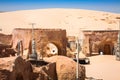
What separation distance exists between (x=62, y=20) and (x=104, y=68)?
4746 cm

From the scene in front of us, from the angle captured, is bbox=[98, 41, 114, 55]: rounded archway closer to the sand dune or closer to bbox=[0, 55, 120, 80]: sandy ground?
bbox=[0, 55, 120, 80]: sandy ground

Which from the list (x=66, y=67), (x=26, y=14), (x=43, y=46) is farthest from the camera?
(x=26, y=14)

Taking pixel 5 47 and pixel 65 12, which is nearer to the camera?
pixel 5 47

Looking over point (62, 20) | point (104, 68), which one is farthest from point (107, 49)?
point (62, 20)

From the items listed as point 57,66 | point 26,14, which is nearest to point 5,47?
point 57,66

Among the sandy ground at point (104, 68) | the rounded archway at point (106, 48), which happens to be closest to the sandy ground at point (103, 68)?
the sandy ground at point (104, 68)

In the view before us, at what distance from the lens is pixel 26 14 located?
90562 millimetres

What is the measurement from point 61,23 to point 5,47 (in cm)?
4744

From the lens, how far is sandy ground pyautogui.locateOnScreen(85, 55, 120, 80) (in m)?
31.1

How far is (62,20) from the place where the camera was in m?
82.2

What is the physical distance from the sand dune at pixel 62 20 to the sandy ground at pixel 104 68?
2708 centimetres

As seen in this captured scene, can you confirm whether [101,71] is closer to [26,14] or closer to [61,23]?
[61,23]

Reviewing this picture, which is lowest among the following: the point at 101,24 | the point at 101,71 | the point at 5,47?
the point at 101,71

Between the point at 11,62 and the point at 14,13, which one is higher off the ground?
the point at 14,13
